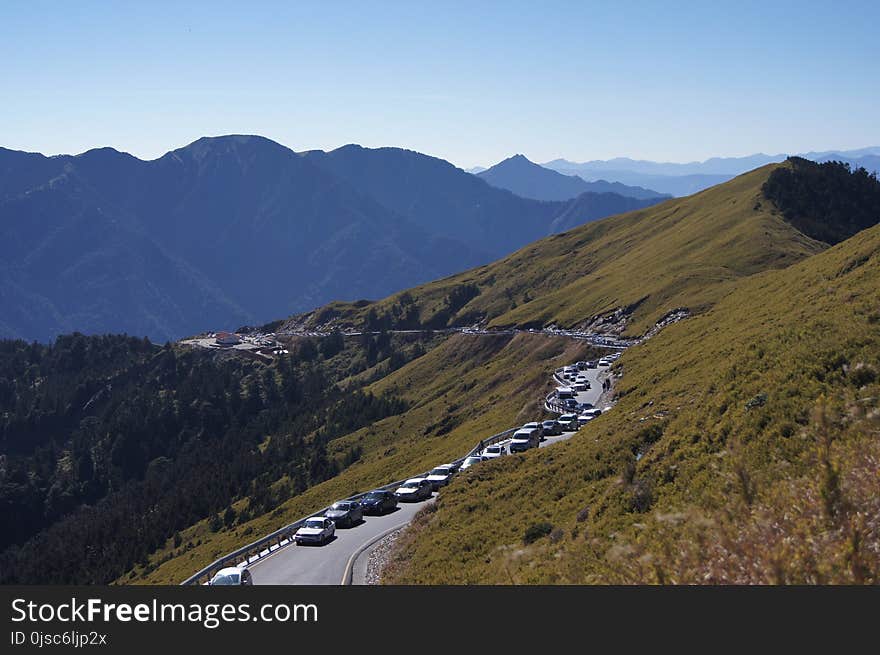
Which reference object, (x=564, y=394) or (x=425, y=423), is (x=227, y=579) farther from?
(x=425, y=423)

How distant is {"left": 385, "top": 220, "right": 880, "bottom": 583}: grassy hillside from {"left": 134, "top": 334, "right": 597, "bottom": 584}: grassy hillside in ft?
73.5

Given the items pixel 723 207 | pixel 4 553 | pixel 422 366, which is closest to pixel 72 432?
pixel 4 553

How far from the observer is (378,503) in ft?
125

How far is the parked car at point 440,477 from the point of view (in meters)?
41.1

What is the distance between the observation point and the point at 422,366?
420 ft

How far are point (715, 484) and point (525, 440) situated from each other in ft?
86.4

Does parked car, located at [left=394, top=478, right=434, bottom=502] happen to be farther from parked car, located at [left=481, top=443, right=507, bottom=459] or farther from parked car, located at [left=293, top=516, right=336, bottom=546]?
parked car, located at [left=293, top=516, right=336, bottom=546]

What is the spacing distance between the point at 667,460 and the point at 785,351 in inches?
262

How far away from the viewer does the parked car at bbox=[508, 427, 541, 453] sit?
144ft

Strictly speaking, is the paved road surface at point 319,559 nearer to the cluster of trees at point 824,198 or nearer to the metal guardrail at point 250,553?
the metal guardrail at point 250,553

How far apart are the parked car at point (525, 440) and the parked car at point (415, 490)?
630 centimetres

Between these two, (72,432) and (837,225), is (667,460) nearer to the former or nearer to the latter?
(837,225)

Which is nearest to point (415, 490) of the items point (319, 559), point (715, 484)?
point (319, 559)

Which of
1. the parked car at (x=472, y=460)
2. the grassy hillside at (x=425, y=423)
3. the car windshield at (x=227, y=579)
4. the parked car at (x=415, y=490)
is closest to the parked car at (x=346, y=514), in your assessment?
the parked car at (x=415, y=490)
